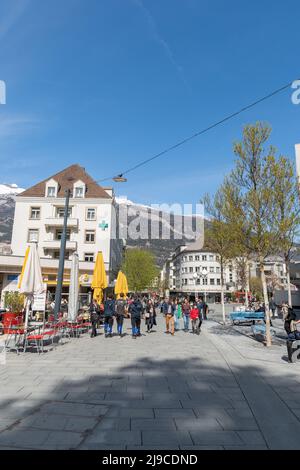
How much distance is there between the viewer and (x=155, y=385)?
668 centimetres

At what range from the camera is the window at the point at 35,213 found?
3900 cm

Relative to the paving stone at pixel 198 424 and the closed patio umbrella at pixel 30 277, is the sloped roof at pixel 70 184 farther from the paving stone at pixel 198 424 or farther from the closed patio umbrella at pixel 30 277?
the paving stone at pixel 198 424

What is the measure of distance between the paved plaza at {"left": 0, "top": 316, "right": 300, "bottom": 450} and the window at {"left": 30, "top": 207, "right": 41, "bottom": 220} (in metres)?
31.2

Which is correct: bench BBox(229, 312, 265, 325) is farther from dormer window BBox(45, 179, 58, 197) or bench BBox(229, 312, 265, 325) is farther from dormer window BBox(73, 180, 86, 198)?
dormer window BBox(45, 179, 58, 197)

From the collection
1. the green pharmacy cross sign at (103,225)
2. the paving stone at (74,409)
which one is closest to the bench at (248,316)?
the paving stone at (74,409)

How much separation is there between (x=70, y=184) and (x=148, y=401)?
127 ft

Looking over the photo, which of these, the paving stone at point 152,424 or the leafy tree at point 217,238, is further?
the leafy tree at point 217,238

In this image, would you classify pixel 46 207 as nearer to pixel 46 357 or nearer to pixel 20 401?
pixel 46 357

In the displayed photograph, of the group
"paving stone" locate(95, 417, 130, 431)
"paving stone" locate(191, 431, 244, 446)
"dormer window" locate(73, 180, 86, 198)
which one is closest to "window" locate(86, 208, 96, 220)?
"dormer window" locate(73, 180, 86, 198)

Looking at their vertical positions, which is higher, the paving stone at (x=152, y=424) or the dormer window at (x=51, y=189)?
the dormer window at (x=51, y=189)

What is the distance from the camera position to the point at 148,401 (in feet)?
18.5

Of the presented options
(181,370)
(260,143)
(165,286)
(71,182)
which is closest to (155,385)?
(181,370)

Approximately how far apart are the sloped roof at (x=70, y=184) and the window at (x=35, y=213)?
179 cm
